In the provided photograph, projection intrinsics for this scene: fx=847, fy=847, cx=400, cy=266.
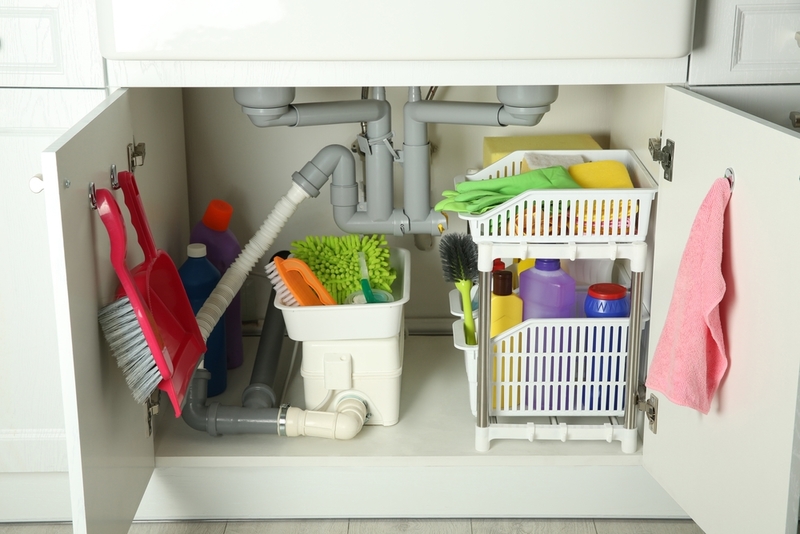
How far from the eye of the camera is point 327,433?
1283 millimetres

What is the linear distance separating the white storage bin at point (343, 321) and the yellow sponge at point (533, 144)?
0.33 m

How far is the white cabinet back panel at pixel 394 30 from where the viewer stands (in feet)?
3.44

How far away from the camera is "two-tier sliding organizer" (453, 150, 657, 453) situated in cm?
115

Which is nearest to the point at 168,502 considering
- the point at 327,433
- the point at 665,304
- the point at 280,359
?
the point at 327,433

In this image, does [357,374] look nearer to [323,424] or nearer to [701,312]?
[323,424]

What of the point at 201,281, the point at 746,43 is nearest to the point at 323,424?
the point at 201,281

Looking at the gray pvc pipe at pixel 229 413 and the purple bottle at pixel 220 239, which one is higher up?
the purple bottle at pixel 220 239

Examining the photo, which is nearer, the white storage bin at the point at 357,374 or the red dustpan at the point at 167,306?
the red dustpan at the point at 167,306

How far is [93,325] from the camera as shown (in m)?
0.96

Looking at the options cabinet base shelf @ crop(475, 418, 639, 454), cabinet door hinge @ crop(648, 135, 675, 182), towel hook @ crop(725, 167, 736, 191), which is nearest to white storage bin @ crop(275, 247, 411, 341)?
cabinet base shelf @ crop(475, 418, 639, 454)

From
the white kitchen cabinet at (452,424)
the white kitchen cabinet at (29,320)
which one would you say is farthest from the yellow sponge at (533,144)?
the white kitchen cabinet at (29,320)

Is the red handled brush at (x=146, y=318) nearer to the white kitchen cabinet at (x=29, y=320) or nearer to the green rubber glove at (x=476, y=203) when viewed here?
the white kitchen cabinet at (x=29, y=320)

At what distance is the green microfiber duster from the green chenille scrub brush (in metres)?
0.14

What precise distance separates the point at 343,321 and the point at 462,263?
203mm
